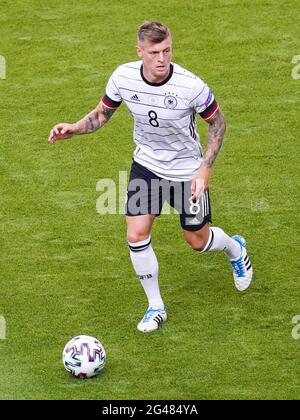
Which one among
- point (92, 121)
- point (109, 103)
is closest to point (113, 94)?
point (109, 103)

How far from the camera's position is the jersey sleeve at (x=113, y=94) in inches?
439

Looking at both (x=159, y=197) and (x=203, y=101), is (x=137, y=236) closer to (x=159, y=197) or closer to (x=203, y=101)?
(x=159, y=197)

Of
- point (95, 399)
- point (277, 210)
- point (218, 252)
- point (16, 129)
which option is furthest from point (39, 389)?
point (16, 129)

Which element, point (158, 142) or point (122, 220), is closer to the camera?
point (158, 142)

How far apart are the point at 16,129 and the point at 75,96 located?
3.14 feet

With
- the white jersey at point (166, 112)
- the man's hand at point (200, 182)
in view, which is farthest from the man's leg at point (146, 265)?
the man's hand at point (200, 182)

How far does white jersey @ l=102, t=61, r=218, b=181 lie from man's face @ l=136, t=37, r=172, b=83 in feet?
0.51

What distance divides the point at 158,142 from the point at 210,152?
1.62 feet

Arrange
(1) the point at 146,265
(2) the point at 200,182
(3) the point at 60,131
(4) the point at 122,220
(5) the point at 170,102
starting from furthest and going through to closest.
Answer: (4) the point at 122,220, (1) the point at 146,265, (3) the point at 60,131, (5) the point at 170,102, (2) the point at 200,182

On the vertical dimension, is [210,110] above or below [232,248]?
above

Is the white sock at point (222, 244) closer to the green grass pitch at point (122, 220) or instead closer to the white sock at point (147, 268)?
the green grass pitch at point (122, 220)

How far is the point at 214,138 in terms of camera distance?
434 inches

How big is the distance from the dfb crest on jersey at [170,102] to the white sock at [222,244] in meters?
1.35

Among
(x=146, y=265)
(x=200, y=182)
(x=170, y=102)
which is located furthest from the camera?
(x=146, y=265)
